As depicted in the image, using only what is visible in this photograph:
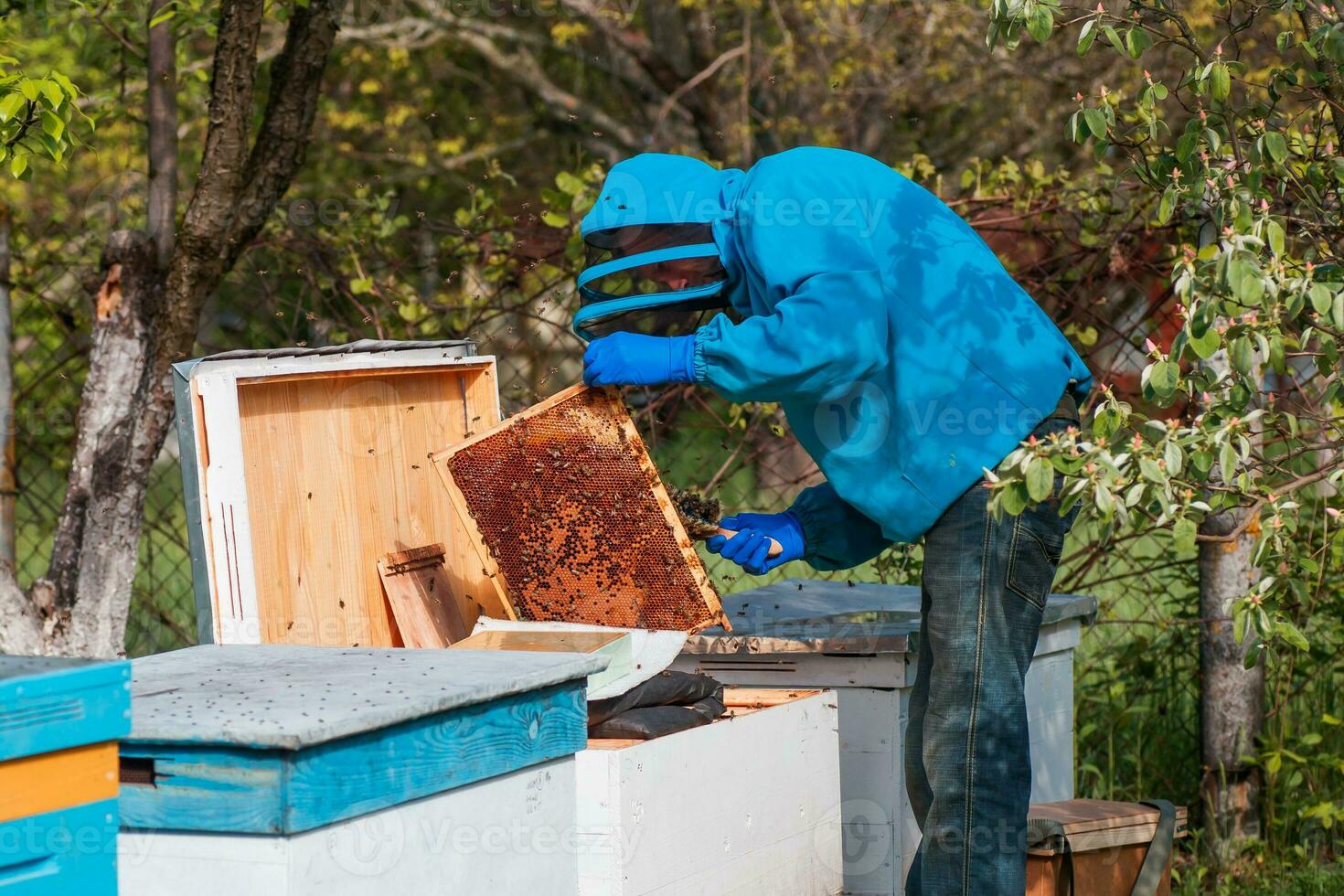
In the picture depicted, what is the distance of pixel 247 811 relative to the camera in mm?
1890

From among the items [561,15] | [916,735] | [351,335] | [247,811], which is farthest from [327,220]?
[561,15]

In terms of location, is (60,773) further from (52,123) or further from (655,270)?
(52,123)

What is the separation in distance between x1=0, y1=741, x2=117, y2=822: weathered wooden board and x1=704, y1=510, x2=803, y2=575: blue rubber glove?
1.64 metres

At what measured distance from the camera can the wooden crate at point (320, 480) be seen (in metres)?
2.84

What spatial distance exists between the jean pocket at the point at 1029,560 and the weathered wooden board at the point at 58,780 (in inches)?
72.1

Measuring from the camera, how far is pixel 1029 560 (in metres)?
2.95

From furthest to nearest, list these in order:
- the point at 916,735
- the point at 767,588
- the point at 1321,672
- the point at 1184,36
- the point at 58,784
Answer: the point at 1321,672 < the point at 767,588 < the point at 916,735 < the point at 1184,36 < the point at 58,784

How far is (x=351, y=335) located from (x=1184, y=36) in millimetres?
3126

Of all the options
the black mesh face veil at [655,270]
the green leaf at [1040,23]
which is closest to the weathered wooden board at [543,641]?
the black mesh face veil at [655,270]

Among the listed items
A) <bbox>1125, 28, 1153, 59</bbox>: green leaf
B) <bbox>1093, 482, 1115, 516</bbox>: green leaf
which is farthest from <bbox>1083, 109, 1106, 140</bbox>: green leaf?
<bbox>1093, 482, 1115, 516</bbox>: green leaf

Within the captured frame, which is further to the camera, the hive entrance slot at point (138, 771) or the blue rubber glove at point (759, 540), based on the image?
the blue rubber glove at point (759, 540)

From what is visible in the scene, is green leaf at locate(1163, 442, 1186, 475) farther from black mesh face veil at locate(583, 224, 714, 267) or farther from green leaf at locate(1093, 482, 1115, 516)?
black mesh face veil at locate(583, 224, 714, 267)

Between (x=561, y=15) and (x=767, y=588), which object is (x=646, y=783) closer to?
(x=767, y=588)

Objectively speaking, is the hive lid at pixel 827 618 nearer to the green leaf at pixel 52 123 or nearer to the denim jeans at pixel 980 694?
the denim jeans at pixel 980 694
